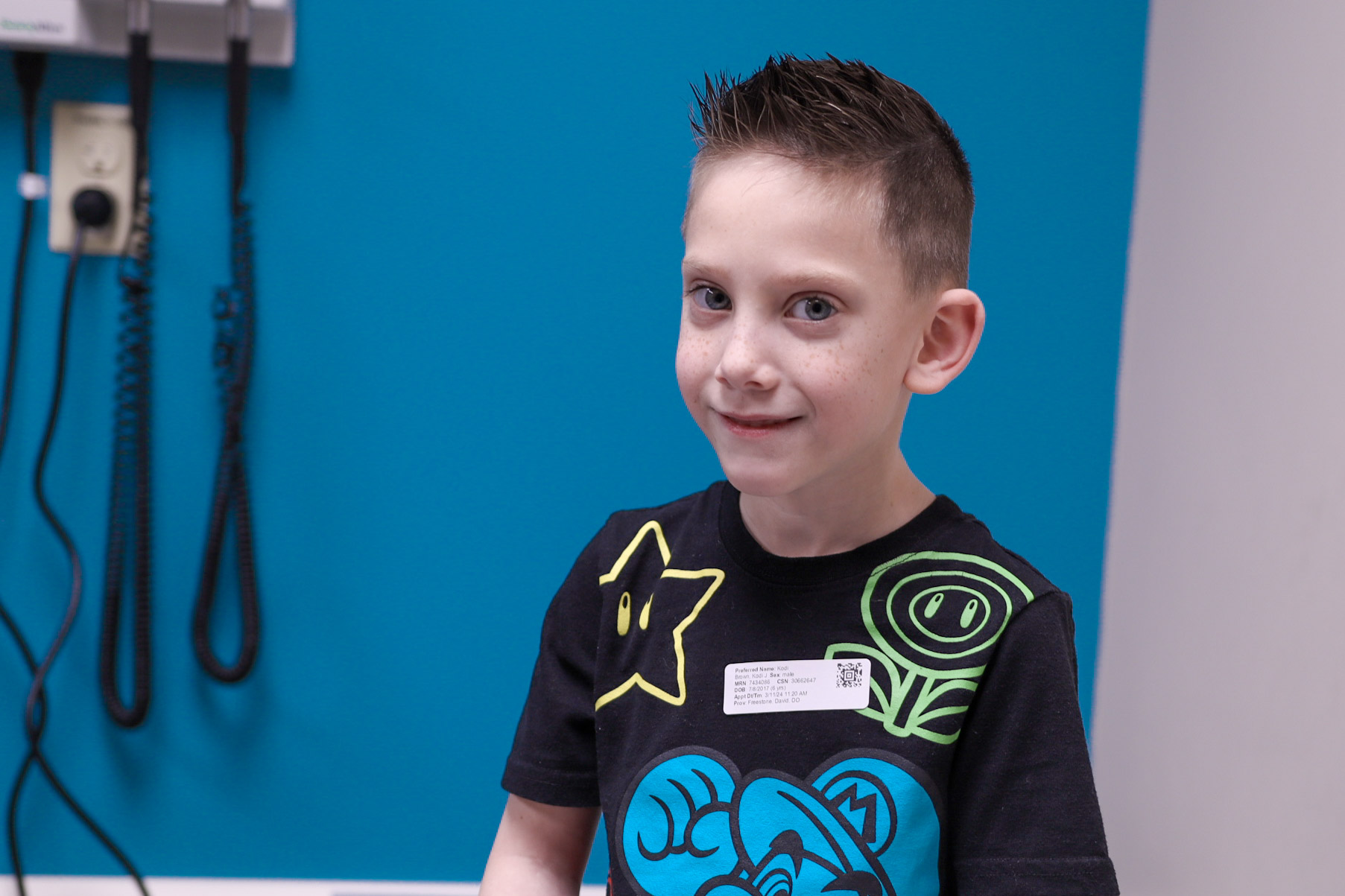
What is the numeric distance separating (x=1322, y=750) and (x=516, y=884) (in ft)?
2.21

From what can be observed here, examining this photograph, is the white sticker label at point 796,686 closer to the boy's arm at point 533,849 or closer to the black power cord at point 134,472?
the boy's arm at point 533,849

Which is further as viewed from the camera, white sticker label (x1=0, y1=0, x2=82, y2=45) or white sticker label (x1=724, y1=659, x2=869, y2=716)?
white sticker label (x1=0, y1=0, x2=82, y2=45)

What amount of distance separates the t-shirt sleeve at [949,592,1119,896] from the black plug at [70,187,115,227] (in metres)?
1.06

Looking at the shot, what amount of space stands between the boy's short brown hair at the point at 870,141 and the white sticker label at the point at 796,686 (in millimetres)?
245

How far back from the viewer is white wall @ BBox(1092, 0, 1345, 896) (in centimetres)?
92

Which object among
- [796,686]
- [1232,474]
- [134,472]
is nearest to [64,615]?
[134,472]

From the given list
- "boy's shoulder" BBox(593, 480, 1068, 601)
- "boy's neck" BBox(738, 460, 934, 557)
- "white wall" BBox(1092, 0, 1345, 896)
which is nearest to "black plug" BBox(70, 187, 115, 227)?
"boy's shoulder" BBox(593, 480, 1068, 601)

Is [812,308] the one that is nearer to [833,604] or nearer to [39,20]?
[833,604]

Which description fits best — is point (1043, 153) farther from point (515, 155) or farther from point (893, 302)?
point (893, 302)

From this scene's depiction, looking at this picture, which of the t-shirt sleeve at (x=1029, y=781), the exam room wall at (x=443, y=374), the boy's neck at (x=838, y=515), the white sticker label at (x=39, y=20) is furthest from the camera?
the exam room wall at (x=443, y=374)

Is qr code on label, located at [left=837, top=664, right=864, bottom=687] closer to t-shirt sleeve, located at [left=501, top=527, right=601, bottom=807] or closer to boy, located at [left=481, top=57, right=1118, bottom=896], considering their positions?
boy, located at [left=481, top=57, right=1118, bottom=896]

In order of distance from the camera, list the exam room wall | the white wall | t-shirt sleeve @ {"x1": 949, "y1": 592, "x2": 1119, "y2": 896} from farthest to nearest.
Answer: the exam room wall < the white wall < t-shirt sleeve @ {"x1": 949, "y1": 592, "x2": 1119, "y2": 896}

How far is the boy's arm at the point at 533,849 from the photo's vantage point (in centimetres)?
78

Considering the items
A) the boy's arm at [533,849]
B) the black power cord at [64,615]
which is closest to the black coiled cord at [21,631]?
the black power cord at [64,615]
